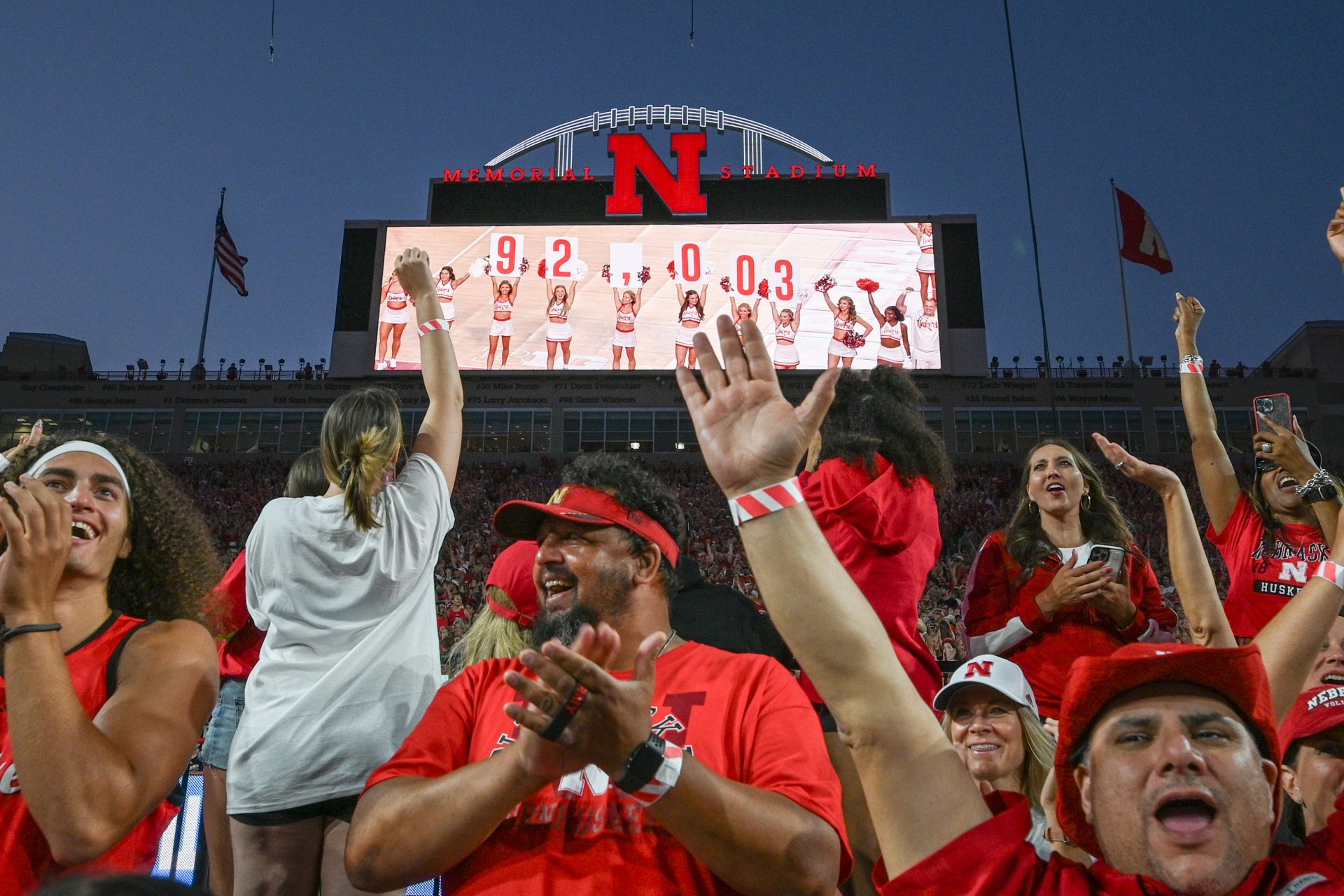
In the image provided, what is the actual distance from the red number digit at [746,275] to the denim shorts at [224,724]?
23.8 metres

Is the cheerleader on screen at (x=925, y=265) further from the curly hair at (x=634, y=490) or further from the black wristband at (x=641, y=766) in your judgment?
the black wristband at (x=641, y=766)

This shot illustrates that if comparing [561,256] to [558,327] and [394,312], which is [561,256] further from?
[394,312]

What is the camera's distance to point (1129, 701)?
1.71m

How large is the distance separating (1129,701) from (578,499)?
4.60ft

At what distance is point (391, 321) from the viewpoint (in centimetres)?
2742

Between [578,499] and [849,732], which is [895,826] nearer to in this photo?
[849,732]

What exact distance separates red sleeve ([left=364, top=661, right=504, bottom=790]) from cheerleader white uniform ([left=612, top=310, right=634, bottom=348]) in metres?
24.9

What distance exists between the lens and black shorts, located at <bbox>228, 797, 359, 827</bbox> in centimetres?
253

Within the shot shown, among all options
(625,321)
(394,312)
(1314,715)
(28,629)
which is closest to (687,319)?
(625,321)

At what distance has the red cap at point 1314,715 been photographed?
Answer: 97.9 inches

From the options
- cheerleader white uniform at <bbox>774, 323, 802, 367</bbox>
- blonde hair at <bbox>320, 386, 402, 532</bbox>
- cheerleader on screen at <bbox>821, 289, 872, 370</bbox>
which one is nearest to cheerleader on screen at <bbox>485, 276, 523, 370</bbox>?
cheerleader white uniform at <bbox>774, 323, 802, 367</bbox>

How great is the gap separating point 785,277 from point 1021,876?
26.3m

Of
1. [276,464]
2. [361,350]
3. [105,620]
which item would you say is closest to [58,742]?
[105,620]

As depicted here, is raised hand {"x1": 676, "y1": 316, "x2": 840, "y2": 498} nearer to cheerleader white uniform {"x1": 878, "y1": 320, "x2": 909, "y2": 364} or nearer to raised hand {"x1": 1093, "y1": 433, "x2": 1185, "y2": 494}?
raised hand {"x1": 1093, "y1": 433, "x2": 1185, "y2": 494}
